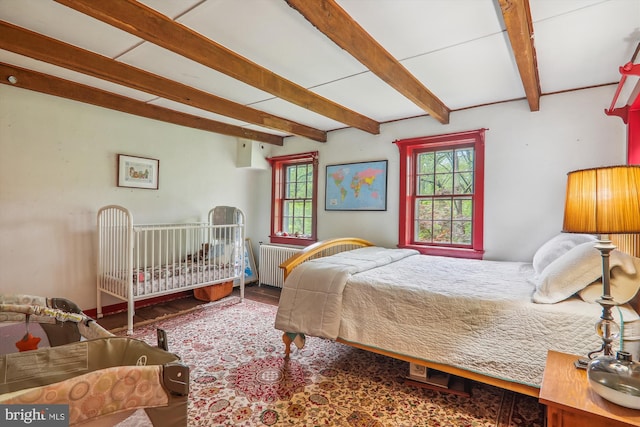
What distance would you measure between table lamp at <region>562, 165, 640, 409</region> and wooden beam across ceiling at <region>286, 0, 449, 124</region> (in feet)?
4.43

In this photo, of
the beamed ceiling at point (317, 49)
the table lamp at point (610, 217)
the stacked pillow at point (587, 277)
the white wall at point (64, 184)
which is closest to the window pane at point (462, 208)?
the beamed ceiling at point (317, 49)

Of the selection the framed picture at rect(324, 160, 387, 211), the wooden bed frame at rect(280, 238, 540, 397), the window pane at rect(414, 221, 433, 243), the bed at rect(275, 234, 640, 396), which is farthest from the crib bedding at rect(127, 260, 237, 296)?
the window pane at rect(414, 221, 433, 243)

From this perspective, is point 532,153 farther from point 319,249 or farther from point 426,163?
point 319,249

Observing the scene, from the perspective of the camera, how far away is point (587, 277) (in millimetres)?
1585

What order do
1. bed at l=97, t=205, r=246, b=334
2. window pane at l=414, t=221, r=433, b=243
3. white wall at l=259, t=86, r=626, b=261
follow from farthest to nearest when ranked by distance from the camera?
window pane at l=414, t=221, r=433, b=243 < bed at l=97, t=205, r=246, b=334 < white wall at l=259, t=86, r=626, b=261

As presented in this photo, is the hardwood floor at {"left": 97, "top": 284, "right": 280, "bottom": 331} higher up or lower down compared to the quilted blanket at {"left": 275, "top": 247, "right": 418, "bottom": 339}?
lower down

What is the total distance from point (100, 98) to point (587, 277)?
408cm

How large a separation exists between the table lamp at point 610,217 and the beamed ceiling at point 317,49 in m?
0.93

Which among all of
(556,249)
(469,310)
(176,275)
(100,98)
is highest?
(100,98)

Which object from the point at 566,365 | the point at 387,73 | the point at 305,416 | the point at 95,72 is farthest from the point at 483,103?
the point at 95,72

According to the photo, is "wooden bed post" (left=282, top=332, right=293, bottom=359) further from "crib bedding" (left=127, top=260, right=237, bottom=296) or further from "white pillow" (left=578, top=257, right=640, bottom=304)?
"white pillow" (left=578, top=257, right=640, bottom=304)

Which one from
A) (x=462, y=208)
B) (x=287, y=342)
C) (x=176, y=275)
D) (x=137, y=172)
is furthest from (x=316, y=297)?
(x=137, y=172)

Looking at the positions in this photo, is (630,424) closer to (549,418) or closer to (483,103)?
(549,418)

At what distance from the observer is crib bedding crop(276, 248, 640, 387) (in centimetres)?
155
